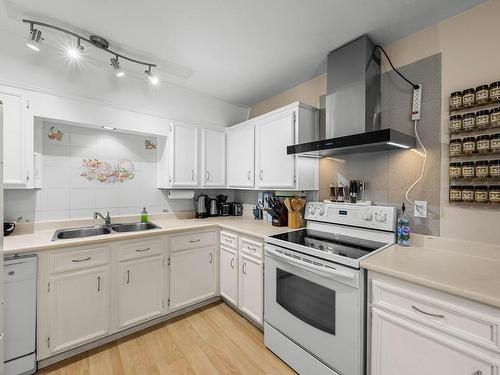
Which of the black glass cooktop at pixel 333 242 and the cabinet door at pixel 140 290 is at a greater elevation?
the black glass cooktop at pixel 333 242

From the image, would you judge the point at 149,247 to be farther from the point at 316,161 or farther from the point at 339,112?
the point at 339,112

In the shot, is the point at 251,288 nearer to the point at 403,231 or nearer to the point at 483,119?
the point at 403,231

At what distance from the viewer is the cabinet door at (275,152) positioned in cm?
217

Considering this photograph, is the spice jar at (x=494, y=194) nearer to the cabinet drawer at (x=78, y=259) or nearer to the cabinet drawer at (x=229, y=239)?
the cabinet drawer at (x=229, y=239)

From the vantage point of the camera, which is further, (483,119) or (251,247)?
(251,247)

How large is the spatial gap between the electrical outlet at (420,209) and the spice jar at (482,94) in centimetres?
70

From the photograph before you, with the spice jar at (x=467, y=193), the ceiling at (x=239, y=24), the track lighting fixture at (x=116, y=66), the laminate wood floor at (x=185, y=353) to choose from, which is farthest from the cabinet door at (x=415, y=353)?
the track lighting fixture at (x=116, y=66)

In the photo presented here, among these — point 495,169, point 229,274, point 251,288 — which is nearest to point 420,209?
point 495,169

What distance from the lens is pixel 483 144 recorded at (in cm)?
136

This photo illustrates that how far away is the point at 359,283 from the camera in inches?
50.8

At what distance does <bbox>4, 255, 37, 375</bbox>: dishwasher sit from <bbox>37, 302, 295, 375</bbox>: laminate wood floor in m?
0.18

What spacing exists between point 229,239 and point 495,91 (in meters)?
2.28

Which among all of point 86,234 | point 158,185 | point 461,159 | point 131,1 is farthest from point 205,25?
point 86,234

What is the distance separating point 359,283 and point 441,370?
0.46 meters
